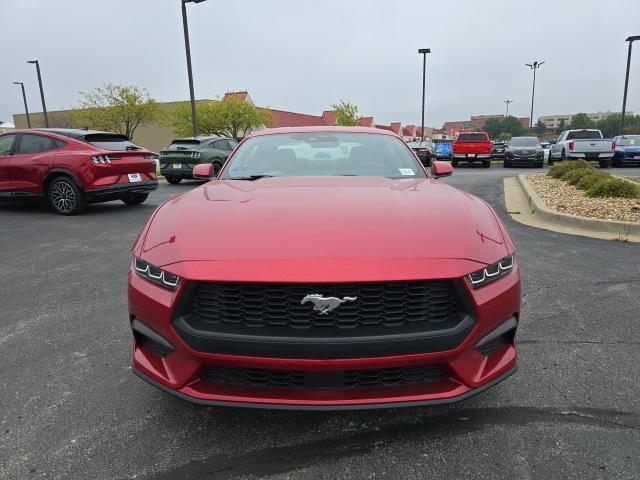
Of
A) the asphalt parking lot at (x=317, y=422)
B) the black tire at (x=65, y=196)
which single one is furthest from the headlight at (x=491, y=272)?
the black tire at (x=65, y=196)

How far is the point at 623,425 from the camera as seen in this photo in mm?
2262

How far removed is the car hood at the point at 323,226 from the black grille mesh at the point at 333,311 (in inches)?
5.0

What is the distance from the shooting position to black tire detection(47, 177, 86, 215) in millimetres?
8492

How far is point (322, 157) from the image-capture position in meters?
3.63

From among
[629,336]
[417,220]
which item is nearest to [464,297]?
[417,220]

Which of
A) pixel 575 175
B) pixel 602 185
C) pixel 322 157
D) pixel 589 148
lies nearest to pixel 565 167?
pixel 575 175

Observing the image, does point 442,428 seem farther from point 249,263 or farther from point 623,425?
point 249,263

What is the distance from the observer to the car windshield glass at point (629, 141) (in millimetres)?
21609

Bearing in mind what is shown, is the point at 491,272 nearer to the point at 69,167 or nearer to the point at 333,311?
the point at 333,311

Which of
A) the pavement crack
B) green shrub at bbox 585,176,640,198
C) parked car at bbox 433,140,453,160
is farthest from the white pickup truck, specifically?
the pavement crack

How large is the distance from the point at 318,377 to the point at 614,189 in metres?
8.81

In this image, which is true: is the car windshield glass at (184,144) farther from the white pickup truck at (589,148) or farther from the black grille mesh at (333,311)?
the white pickup truck at (589,148)

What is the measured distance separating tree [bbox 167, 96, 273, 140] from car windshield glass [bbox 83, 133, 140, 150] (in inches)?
1254

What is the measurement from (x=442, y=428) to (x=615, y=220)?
5941mm
